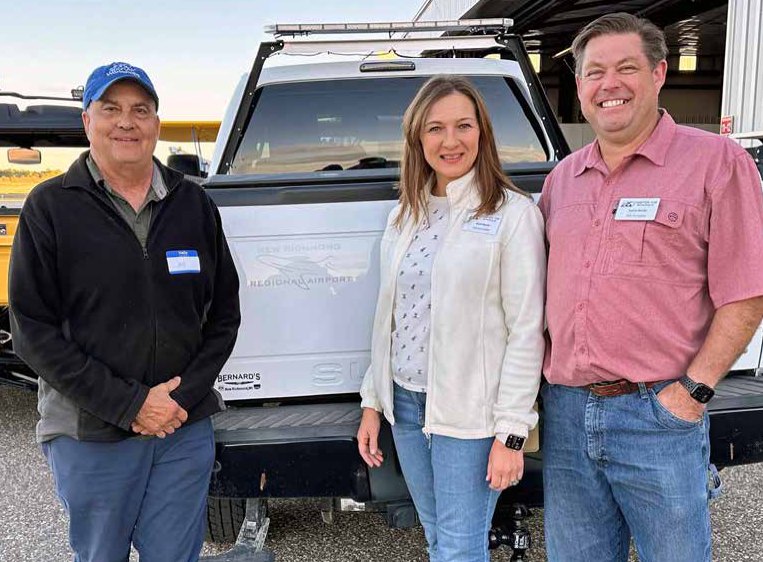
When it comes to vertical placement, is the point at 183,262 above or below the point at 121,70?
below

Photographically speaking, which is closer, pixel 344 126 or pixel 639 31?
pixel 639 31

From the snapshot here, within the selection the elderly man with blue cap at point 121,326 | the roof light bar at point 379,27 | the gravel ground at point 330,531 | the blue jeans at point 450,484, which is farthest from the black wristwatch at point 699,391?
the roof light bar at point 379,27

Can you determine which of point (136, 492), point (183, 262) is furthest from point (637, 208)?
point (136, 492)

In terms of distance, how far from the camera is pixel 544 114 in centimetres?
385

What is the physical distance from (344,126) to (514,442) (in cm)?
240

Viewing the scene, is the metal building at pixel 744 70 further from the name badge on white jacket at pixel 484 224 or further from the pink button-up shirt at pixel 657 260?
the name badge on white jacket at pixel 484 224

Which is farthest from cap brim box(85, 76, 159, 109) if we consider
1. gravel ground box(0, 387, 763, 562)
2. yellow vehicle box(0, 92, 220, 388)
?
yellow vehicle box(0, 92, 220, 388)

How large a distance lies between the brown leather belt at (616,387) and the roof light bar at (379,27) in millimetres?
2332

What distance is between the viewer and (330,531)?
339 cm

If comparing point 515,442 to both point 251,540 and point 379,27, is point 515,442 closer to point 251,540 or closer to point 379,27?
point 251,540

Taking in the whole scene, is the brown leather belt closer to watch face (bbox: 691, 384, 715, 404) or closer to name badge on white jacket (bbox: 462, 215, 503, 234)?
watch face (bbox: 691, 384, 715, 404)

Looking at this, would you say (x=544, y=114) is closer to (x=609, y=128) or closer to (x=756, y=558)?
(x=609, y=128)

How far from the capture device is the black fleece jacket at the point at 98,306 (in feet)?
6.13

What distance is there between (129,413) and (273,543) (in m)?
→ 1.63
